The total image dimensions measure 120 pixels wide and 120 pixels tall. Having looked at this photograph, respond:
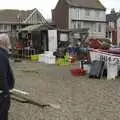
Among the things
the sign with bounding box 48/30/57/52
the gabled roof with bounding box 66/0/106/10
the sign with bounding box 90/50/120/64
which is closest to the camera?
the sign with bounding box 90/50/120/64

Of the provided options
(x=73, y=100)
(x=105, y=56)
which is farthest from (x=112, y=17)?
(x=73, y=100)

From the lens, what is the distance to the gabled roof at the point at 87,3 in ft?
262

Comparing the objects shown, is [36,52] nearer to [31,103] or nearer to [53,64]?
[53,64]

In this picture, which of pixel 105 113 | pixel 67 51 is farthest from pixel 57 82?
pixel 67 51

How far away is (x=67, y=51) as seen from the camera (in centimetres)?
3550

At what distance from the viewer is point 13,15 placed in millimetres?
73750

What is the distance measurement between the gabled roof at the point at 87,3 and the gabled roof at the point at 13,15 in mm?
8240

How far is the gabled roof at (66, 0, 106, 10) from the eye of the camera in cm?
7994

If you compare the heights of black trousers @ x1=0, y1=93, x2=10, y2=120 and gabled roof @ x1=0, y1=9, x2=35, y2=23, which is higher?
gabled roof @ x1=0, y1=9, x2=35, y2=23

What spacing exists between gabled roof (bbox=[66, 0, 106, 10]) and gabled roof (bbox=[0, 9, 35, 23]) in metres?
8.24

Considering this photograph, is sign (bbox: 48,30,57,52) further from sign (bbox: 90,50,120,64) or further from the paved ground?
the paved ground

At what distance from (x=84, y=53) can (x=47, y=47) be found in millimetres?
8216

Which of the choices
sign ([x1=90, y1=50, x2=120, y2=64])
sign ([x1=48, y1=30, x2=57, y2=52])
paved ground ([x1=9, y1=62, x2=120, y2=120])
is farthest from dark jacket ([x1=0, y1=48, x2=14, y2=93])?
sign ([x1=48, y1=30, x2=57, y2=52])

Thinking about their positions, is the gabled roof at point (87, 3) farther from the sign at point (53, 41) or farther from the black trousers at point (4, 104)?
the black trousers at point (4, 104)
